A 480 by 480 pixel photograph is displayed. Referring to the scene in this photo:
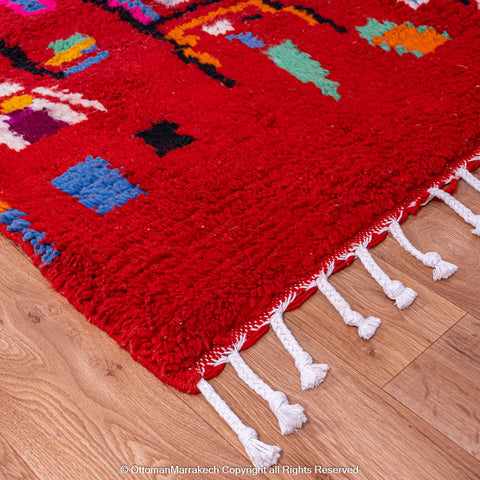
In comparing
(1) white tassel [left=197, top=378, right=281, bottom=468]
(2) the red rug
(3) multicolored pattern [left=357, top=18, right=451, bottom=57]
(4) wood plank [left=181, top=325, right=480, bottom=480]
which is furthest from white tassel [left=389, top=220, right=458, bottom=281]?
(3) multicolored pattern [left=357, top=18, right=451, bottom=57]

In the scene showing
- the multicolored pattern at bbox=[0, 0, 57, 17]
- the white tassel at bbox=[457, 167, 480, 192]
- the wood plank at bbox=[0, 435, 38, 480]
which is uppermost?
the white tassel at bbox=[457, 167, 480, 192]

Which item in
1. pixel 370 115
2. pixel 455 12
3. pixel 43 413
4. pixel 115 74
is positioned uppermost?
pixel 455 12

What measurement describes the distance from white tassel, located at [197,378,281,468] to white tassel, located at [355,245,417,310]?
11.4 inches

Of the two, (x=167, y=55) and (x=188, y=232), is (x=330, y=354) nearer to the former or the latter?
(x=188, y=232)

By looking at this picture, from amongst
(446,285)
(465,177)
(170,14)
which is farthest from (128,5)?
(446,285)

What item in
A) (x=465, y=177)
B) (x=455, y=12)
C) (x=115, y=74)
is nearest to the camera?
(x=465, y=177)

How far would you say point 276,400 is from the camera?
2.28 feet

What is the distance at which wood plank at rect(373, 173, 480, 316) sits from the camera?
32.8 inches

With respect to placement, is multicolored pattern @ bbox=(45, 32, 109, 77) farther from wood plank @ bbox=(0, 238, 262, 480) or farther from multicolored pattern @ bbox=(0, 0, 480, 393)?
wood plank @ bbox=(0, 238, 262, 480)

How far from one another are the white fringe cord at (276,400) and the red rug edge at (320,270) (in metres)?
0.03

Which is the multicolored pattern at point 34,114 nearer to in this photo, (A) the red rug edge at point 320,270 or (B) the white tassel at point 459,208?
(A) the red rug edge at point 320,270

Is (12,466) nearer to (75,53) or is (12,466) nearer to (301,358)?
(301,358)

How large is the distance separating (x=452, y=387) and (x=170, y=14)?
110 centimetres

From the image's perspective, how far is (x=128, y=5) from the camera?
4.53 feet
